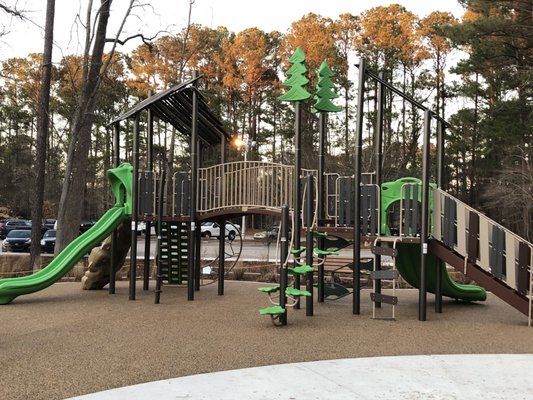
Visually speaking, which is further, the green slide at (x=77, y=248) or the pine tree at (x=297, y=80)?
the green slide at (x=77, y=248)

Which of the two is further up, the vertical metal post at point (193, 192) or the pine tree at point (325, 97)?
the pine tree at point (325, 97)

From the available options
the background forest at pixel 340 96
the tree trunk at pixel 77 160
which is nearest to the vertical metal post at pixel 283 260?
the tree trunk at pixel 77 160

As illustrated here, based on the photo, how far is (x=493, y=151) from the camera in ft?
104

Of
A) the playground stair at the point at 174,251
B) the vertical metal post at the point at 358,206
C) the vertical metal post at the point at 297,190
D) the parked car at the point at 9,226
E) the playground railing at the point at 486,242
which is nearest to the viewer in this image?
the playground railing at the point at 486,242

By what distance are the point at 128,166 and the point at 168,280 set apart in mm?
3147

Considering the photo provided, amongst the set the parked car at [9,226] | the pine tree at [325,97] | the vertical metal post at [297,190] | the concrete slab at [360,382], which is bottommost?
the concrete slab at [360,382]

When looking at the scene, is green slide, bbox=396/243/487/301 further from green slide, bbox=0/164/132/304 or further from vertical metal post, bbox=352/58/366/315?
green slide, bbox=0/164/132/304

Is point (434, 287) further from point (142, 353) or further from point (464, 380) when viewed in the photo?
point (142, 353)

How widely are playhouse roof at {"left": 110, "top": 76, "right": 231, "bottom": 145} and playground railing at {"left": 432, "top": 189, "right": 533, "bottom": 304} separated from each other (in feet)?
18.7

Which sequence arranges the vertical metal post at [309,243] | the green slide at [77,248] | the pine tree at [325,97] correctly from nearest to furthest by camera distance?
the vertical metal post at [309,243] → the pine tree at [325,97] → the green slide at [77,248]

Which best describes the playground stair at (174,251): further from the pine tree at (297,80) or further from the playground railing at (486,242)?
the playground railing at (486,242)

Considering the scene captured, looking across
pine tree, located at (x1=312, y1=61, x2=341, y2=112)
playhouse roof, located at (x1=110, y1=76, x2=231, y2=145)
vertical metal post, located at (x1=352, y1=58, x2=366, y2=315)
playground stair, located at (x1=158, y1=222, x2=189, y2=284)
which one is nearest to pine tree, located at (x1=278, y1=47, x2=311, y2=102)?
pine tree, located at (x1=312, y1=61, x2=341, y2=112)

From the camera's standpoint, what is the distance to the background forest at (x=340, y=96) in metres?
26.9

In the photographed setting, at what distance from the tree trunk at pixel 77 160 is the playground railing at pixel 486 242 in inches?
483
